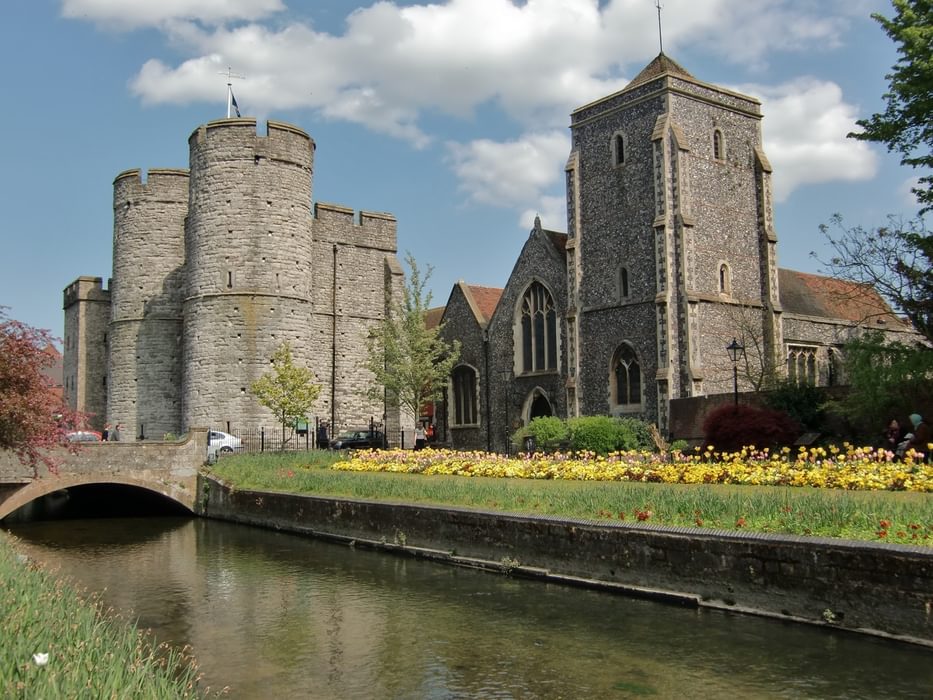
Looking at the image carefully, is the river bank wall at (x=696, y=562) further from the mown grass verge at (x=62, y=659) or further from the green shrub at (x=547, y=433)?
the green shrub at (x=547, y=433)

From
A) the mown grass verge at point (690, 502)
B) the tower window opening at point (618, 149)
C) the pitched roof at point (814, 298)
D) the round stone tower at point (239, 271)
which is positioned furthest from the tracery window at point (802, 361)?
the round stone tower at point (239, 271)

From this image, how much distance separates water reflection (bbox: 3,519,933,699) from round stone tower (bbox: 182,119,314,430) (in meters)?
17.9

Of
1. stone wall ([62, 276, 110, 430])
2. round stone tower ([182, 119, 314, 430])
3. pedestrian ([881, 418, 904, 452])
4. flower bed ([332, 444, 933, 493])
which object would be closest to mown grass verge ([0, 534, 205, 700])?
flower bed ([332, 444, 933, 493])

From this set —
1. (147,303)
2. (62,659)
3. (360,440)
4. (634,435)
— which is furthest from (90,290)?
(62,659)

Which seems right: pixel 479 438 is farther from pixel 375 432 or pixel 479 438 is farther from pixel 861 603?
pixel 861 603

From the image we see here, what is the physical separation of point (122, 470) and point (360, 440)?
11153mm

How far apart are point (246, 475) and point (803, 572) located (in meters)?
17.4

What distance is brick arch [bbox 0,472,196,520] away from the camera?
22656 millimetres

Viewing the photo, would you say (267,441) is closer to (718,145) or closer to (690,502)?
(718,145)

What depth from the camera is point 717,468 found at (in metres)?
15.5

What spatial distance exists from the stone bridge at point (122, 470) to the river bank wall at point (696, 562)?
35.5 ft

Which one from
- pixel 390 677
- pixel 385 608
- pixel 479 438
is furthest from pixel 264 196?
pixel 390 677

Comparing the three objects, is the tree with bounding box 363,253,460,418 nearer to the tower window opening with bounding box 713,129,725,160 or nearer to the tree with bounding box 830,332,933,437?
the tower window opening with bounding box 713,129,725,160

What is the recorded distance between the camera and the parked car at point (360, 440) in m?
34.2
